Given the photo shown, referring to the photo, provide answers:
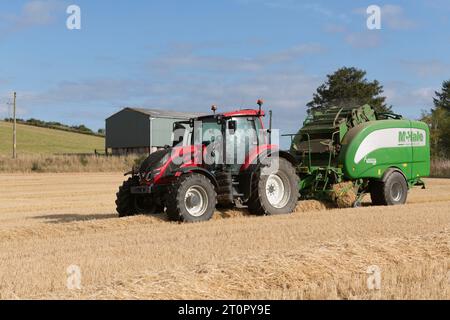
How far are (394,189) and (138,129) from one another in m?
38.6

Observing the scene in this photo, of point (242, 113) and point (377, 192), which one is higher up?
point (242, 113)

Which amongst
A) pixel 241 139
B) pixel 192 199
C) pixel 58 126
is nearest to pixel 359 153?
pixel 241 139

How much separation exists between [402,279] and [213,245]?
2.87 metres

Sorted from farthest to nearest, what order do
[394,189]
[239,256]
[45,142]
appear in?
1. [45,142]
2. [394,189]
3. [239,256]

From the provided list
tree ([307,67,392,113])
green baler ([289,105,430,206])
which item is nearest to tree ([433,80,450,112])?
tree ([307,67,392,113])

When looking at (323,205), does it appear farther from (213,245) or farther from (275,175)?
(213,245)

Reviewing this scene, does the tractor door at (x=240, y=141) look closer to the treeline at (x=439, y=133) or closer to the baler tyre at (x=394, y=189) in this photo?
the baler tyre at (x=394, y=189)

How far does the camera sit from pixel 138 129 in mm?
51031

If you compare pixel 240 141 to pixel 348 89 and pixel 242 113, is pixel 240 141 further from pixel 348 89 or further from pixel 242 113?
pixel 348 89

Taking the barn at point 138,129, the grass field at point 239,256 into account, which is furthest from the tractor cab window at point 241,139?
the barn at point 138,129

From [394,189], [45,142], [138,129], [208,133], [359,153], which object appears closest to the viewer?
[208,133]

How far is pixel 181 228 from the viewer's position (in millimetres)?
9734

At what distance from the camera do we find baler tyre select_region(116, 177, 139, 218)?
1133cm

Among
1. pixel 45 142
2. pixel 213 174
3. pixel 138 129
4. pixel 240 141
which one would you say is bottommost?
pixel 213 174
